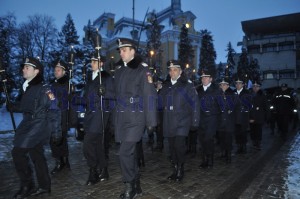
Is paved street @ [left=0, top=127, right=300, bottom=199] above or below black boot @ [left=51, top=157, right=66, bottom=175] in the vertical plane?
below

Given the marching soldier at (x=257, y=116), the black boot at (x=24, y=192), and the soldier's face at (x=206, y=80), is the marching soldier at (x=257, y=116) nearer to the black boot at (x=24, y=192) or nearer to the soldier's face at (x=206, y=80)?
the soldier's face at (x=206, y=80)

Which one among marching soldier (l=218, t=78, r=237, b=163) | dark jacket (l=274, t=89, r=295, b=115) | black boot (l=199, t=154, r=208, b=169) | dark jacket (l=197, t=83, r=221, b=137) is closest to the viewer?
black boot (l=199, t=154, r=208, b=169)

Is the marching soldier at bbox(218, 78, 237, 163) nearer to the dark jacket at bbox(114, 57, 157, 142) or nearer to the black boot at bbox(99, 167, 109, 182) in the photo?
the dark jacket at bbox(114, 57, 157, 142)

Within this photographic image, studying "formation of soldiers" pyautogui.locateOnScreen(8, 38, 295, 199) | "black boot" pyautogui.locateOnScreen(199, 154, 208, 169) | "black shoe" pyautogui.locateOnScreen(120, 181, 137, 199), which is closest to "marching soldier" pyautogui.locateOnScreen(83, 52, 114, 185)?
"formation of soldiers" pyautogui.locateOnScreen(8, 38, 295, 199)

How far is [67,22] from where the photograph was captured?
3953cm

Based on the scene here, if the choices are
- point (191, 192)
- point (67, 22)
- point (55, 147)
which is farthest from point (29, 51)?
point (191, 192)

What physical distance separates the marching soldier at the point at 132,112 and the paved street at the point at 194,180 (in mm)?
541

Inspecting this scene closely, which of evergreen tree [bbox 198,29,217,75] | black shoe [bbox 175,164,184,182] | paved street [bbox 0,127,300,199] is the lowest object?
paved street [bbox 0,127,300,199]

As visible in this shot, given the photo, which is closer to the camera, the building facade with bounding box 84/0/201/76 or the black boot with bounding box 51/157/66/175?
the black boot with bounding box 51/157/66/175

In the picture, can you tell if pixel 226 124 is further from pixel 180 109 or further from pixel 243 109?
pixel 180 109

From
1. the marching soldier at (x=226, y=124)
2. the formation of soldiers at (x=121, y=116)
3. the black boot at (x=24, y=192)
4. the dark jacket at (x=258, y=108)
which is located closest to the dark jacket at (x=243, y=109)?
the dark jacket at (x=258, y=108)

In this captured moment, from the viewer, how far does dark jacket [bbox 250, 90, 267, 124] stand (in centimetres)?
1061

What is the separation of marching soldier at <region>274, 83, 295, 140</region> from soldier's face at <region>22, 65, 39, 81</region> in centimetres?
1142

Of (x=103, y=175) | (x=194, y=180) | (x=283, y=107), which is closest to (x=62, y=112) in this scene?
(x=103, y=175)
